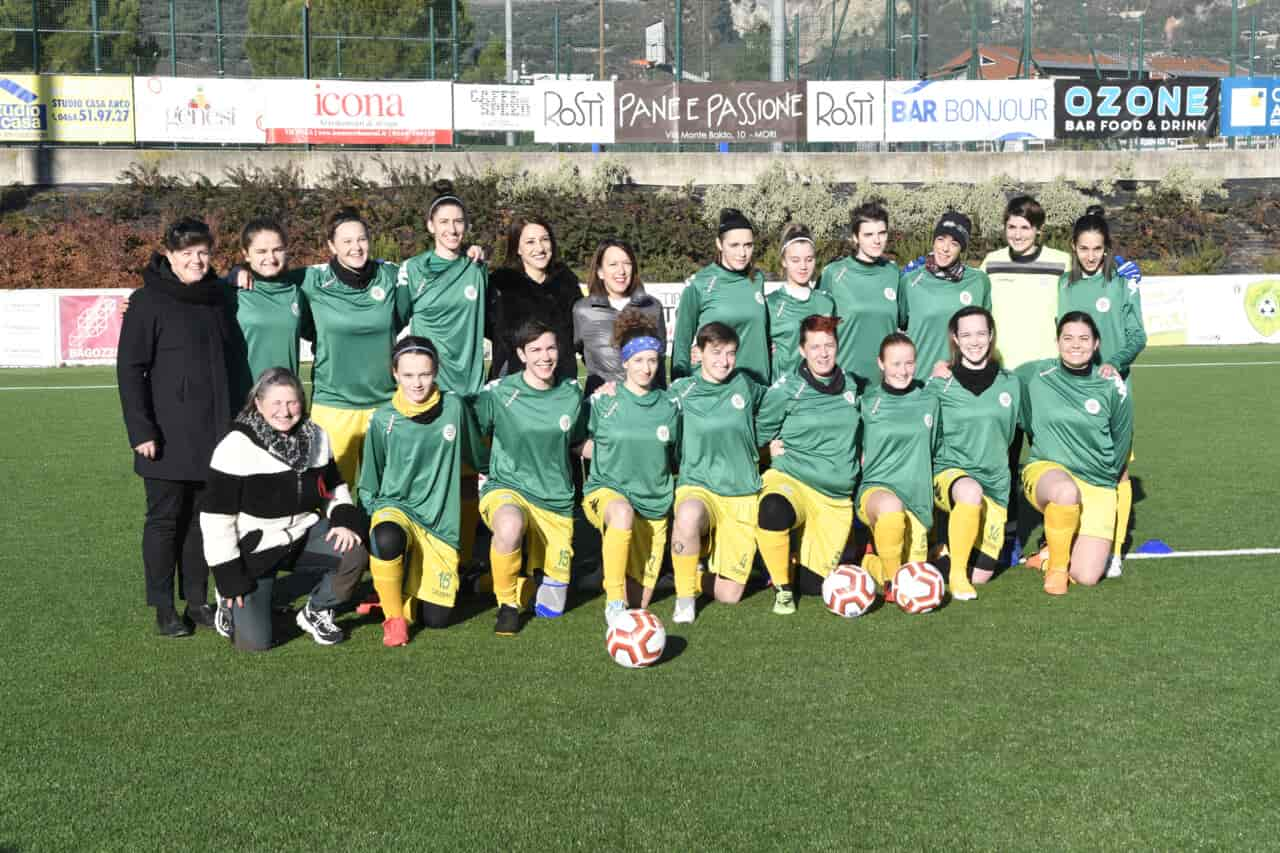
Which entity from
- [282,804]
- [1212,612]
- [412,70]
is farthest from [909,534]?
[412,70]

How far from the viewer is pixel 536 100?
83.3 ft

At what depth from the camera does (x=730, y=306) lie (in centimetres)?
604

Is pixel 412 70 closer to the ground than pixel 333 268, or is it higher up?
higher up

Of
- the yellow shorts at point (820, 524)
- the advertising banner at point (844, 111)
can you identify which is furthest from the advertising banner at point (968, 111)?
the yellow shorts at point (820, 524)

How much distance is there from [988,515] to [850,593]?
102 cm

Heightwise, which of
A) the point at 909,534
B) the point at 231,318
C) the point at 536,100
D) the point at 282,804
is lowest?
the point at 282,804

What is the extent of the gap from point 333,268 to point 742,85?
21414 mm

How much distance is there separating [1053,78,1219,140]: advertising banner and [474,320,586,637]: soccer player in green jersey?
23.1m

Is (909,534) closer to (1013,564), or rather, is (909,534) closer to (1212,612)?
(1013,564)

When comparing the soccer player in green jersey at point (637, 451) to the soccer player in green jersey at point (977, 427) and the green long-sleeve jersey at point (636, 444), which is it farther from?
the soccer player in green jersey at point (977, 427)

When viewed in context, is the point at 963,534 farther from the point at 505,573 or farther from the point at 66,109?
the point at 66,109

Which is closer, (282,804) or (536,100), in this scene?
(282,804)

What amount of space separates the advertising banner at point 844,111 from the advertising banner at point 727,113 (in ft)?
0.77

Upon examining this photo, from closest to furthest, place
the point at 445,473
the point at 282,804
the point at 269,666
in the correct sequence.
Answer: the point at 282,804 < the point at 269,666 < the point at 445,473
